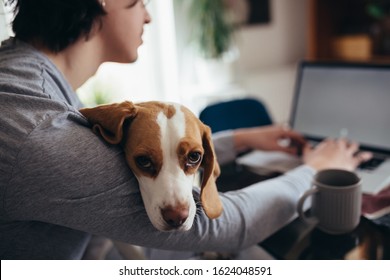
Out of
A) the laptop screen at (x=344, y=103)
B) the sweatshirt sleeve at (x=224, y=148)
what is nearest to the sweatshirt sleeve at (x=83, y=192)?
the sweatshirt sleeve at (x=224, y=148)

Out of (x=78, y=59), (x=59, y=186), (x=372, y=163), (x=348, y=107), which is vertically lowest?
(x=372, y=163)

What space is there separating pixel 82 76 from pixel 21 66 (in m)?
0.19

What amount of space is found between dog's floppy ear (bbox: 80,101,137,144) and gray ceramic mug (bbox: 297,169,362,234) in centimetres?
36

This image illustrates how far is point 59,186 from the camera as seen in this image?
1.64 feet

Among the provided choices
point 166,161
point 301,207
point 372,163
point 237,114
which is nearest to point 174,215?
point 166,161

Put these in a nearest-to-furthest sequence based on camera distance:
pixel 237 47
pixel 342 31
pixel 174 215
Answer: pixel 174 215
pixel 237 47
pixel 342 31

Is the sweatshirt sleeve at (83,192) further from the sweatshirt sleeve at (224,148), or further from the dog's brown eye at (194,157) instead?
the sweatshirt sleeve at (224,148)

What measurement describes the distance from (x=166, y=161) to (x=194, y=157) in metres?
0.04

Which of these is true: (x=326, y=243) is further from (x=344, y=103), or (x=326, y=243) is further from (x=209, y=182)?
(x=344, y=103)

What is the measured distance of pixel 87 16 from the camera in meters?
0.67

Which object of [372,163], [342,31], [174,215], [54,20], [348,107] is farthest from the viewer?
[342,31]

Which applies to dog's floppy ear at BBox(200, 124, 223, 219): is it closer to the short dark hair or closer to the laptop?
the short dark hair

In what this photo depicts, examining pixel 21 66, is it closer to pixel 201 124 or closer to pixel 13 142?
pixel 13 142

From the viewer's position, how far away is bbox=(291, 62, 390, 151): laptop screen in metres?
1.09
